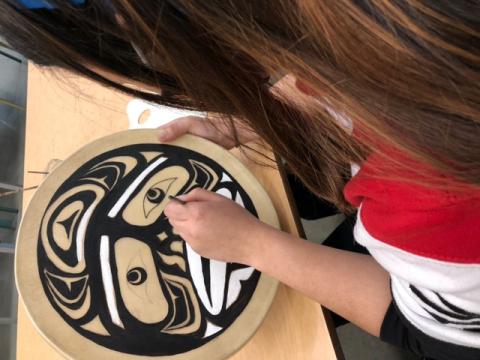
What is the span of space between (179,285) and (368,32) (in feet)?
1.09

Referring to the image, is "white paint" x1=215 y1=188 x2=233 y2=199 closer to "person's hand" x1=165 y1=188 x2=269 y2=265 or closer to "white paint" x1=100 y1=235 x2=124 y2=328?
"person's hand" x1=165 y1=188 x2=269 y2=265

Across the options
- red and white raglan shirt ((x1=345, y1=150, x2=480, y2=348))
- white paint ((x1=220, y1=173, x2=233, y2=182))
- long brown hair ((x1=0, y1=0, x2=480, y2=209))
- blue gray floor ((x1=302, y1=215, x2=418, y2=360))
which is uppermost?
long brown hair ((x1=0, y1=0, x2=480, y2=209))

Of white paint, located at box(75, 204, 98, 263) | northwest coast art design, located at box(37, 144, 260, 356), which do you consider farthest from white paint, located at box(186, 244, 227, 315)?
white paint, located at box(75, 204, 98, 263)

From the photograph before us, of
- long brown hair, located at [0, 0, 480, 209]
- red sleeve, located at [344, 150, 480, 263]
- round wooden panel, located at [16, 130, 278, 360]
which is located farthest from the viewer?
round wooden panel, located at [16, 130, 278, 360]

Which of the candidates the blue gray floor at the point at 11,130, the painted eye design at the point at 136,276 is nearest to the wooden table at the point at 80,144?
the painted eye design at the point at 136,276

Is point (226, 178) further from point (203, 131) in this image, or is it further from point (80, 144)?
point (80, 144)

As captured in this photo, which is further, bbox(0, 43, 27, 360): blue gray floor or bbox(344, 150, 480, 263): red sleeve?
bbox(0, 43, 27, 360): blue gray floor

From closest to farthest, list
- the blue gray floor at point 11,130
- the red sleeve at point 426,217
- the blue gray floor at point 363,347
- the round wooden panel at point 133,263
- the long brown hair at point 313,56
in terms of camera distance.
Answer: the long brown hair at point 313,56 → the red sleeve at point 426,217 → the round wooden panel at point 133,263 → the blue gray floor at point 363,347 → the blue gray floor at point 11,130

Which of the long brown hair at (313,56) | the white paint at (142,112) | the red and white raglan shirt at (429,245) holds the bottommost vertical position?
the red and white raglan shirt at (429,245)

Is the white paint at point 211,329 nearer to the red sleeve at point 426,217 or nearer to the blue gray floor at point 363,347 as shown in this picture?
the red sleeve at point 426,217

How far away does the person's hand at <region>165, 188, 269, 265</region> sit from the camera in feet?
1.53

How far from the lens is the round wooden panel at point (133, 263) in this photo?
43 cm

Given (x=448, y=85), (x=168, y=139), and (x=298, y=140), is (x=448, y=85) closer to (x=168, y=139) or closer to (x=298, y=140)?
(x=298, y=140)

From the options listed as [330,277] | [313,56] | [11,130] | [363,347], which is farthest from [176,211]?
[11,130]
